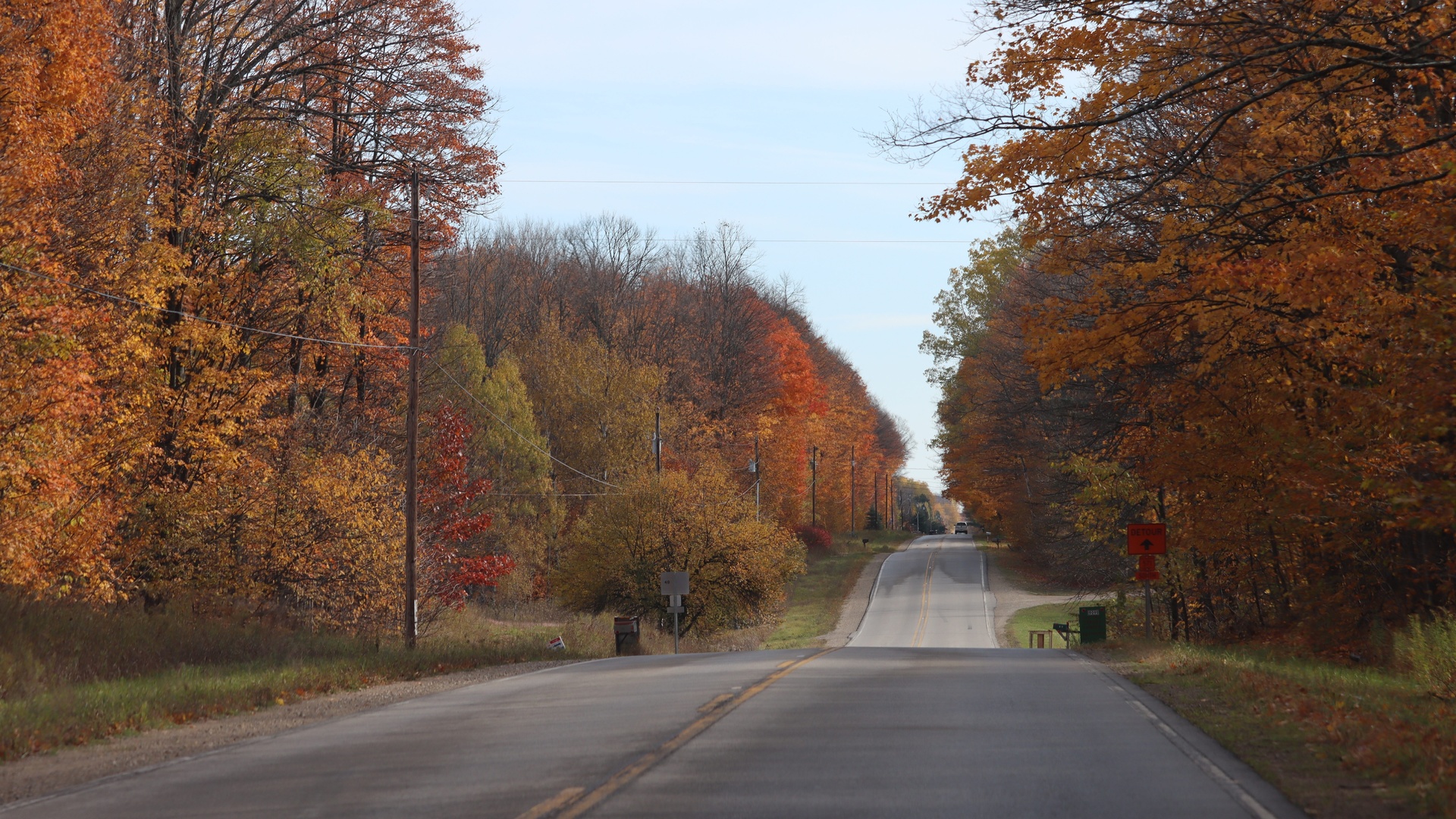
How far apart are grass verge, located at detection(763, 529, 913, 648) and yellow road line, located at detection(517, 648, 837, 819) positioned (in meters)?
27.9

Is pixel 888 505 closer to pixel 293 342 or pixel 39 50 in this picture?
pixel 293 342

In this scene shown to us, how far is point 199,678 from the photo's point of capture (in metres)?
16.6

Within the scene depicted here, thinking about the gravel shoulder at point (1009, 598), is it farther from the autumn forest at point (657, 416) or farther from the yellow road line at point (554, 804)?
the yellow road line at point (554, 804)

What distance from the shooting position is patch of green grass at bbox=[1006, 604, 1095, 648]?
47125mm

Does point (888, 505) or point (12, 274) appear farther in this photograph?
point (888, 505)

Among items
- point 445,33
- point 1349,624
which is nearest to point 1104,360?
point 1349,624

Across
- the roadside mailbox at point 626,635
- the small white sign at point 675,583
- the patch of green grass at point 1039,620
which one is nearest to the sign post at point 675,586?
the small white sign at point 675,583

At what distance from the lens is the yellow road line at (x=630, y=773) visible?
7414 millimetres

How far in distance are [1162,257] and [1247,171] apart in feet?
5.79

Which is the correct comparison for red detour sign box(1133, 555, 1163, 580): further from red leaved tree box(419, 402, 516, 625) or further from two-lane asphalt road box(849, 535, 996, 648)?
red leaved tree box(419, 402, 516, 625)

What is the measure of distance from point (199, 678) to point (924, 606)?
46.1 meters

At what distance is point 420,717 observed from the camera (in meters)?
13.0

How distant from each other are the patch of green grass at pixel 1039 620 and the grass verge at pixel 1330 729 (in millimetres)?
28926

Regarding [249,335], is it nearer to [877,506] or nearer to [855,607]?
[855,607]
